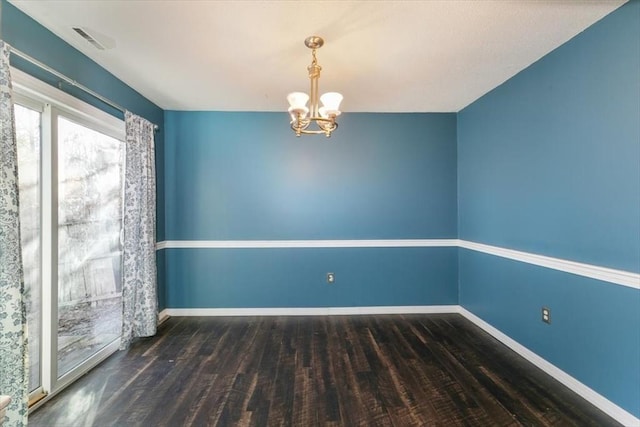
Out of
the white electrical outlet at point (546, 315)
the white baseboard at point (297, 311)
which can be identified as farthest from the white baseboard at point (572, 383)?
the white baseboard at point (297, 311)

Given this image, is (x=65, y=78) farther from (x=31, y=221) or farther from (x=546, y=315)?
(x=546, y=315)

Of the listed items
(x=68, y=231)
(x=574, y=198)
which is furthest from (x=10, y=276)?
(x=574, y=198)

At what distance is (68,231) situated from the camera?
239cm

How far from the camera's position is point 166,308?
12.3 feet

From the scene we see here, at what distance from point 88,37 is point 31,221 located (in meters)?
1.38

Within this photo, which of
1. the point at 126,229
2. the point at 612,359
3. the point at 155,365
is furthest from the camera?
the point at 126,229

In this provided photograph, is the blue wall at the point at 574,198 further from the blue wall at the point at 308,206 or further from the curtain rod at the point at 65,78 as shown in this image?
the curtain rod at the point at 65,78

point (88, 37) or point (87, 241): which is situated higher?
point (88, 37)

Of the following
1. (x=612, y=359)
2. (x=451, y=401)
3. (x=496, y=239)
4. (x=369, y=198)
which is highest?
(x=369, y=198)

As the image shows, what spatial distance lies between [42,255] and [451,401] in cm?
308

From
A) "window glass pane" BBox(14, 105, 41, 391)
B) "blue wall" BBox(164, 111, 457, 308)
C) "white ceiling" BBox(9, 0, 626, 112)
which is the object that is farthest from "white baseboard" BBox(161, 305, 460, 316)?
"white ceiling" BBox(9, 0, 626, 112)

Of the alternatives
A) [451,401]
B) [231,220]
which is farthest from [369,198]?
[451,401]

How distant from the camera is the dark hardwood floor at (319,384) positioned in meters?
1.93

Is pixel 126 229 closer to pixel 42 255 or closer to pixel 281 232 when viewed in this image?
pixel 42 255
